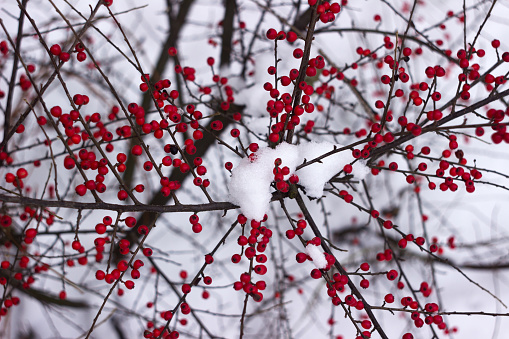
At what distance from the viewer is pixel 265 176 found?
46.1 inches

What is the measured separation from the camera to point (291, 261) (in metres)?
3.72

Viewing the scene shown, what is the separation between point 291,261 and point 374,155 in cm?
A: 274

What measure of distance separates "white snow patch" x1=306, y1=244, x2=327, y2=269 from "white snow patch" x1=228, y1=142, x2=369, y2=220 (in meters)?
0.17

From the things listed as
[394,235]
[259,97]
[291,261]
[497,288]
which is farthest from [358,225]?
[259,97]

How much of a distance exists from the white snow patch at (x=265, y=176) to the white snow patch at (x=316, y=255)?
0.17m

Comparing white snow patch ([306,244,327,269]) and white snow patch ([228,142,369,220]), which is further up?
white snow patch ([228,142,369,220])

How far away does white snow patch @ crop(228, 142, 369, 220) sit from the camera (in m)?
1.12

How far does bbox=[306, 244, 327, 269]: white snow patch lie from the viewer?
1.10 meters

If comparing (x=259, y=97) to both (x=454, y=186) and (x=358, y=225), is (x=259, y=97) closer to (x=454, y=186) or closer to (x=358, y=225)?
(x=454, y=186)

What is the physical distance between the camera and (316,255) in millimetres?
1114

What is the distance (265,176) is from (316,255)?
0.95 ft

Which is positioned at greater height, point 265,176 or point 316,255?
point 265,176

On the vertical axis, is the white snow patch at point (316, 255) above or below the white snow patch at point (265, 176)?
below

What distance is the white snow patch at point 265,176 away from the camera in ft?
3.68
